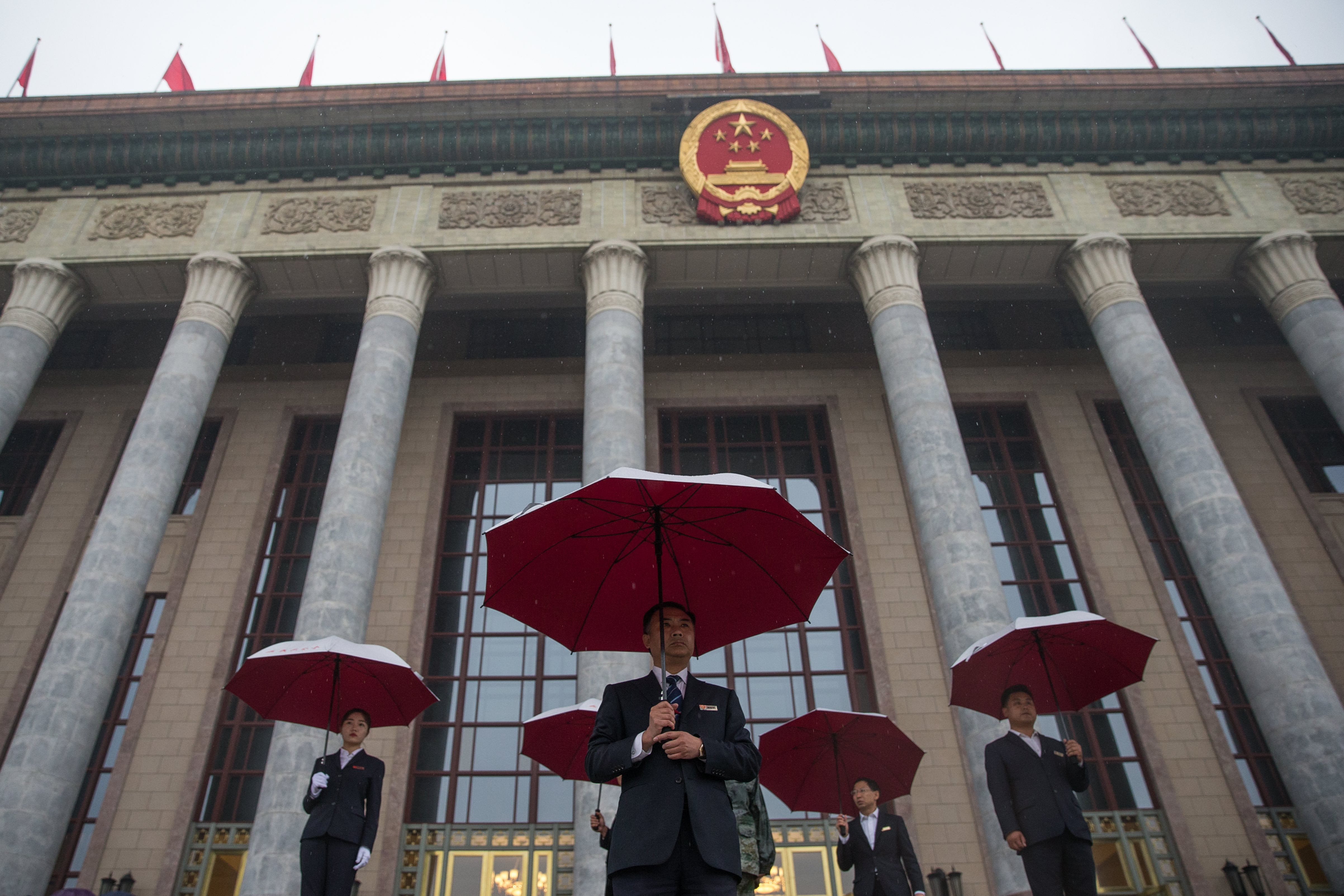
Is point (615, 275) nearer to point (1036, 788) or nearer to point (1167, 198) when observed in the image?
point (1167, 198)

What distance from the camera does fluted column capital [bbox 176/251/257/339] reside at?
46.6 ft

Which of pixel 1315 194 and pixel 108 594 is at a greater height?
pixel 1315 194

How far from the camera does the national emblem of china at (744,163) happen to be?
1508 cm

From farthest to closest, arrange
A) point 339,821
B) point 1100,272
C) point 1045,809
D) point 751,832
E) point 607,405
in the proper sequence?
point 1100,272 < point 607,405 < point 339,821 < point 1045,809 < point 751,832

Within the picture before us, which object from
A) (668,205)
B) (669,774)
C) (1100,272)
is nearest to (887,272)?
(1100,272)

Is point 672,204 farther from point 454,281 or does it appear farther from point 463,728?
point 463,728

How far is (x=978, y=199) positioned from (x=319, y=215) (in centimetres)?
1167

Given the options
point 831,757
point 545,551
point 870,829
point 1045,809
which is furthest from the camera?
point 831,757

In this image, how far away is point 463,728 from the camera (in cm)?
1428

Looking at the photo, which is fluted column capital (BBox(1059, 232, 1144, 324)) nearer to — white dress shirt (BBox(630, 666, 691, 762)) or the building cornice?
the building cornice

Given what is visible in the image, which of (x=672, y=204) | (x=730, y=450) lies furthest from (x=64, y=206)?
(x=730, y=450)

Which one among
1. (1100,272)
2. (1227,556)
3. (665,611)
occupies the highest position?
(1100,272)

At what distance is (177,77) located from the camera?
17.4 meters

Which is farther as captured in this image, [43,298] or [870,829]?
[43,298]
